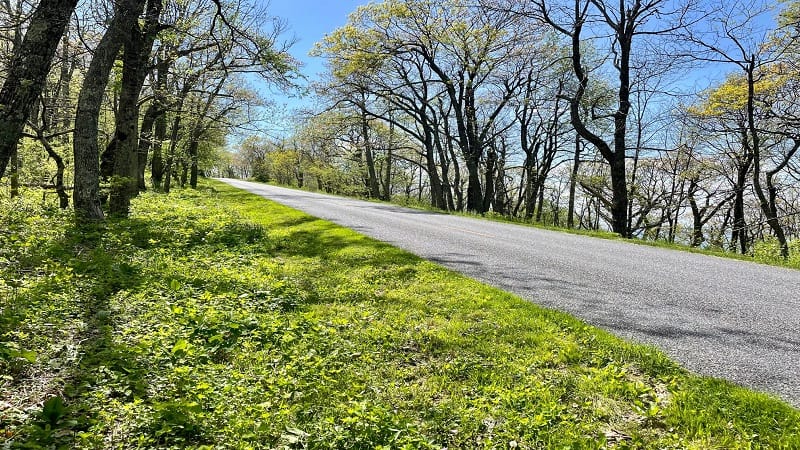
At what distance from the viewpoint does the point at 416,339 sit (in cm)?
397

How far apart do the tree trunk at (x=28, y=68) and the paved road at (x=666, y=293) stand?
5466mm

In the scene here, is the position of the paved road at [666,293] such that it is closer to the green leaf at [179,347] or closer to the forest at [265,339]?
the forest at [265,339]

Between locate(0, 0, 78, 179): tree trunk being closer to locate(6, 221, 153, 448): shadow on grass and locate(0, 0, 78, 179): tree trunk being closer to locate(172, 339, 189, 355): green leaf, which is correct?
locate(6, 221, 153, 448): shadow on grass

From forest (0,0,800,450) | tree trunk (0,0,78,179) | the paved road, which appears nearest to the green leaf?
forest (0,0,800,450)

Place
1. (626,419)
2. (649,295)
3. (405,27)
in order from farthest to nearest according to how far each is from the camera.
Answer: (405,27) → (649,295) → (626,419)

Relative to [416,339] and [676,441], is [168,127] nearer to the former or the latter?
[416,339]

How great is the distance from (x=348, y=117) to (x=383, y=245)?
18787 millimetres

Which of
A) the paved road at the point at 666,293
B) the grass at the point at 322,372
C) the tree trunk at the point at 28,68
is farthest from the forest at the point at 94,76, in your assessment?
the paved road at the point at 666,293

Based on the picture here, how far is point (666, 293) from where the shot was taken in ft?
16.9

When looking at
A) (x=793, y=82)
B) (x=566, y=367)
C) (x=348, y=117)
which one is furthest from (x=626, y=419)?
(x=348, y=117)

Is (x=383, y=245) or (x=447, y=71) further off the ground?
(x=447, y=71)

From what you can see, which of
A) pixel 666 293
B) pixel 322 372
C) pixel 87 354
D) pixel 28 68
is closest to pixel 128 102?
pixel 28 68

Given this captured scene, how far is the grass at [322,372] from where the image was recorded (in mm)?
2535

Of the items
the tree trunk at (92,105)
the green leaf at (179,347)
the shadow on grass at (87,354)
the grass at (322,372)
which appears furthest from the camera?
the tree trunk at (92,105)
